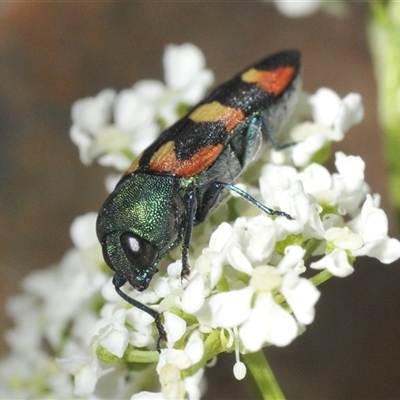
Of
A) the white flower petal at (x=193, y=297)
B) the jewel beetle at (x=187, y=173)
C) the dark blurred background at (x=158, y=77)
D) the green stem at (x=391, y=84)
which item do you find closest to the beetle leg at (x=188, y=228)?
the jewel beetle at (x=187, y=173)

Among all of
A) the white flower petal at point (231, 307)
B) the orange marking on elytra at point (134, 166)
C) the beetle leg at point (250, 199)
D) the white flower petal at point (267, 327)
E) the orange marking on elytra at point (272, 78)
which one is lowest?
the white flower petal at point (267, 327)

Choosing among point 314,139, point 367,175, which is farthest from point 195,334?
point 367,175

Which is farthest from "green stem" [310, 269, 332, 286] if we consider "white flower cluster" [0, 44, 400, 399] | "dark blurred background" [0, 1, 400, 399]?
"dark blurred background" [0, 1, 400, 399]

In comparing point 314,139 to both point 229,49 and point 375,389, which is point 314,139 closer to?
point 375,389

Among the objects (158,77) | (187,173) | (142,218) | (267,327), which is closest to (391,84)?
(187,173)

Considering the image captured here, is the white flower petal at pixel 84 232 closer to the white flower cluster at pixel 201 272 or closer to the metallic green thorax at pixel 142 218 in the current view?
the white flower cluster at pixel 201 272
